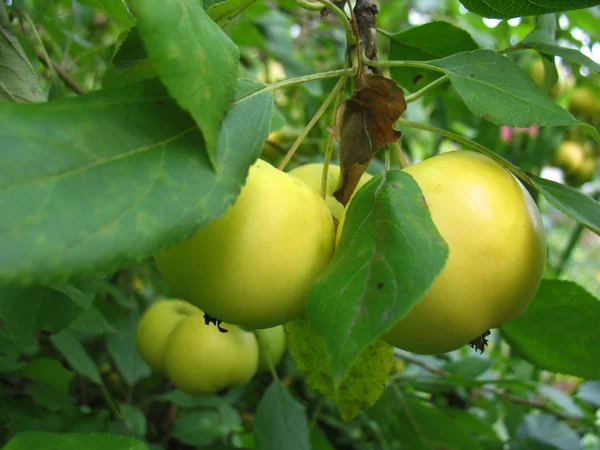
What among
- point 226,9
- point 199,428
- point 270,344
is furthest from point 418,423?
point 226,9

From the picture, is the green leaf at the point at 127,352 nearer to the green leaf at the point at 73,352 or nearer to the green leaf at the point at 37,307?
the green leaf at the point at 73,352

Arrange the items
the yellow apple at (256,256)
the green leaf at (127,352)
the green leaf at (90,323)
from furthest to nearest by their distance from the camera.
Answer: the green leaf at (127,352), the green leaf at (90,323), the yellow apple at (256,256)

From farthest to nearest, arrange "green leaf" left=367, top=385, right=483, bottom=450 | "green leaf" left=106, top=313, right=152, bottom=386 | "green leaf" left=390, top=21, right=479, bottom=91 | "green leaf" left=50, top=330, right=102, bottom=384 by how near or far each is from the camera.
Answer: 1. "green leaf" left=106, top=313, right=152, bottom=386
2. "green leaf" left=367, top=385, right=483, bottom=450
3. "green leaf" left=50, top=330, right=102, bottom=384
4. "green leaf" left=390, top=21, right=479, bottom=91

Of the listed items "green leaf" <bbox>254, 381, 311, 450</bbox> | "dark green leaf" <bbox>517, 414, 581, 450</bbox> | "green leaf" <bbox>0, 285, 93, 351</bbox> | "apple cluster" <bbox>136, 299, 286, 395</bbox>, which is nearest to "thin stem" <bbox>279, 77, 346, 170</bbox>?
"green leaf" <bbox>0, 285, 93, 351</bbox>

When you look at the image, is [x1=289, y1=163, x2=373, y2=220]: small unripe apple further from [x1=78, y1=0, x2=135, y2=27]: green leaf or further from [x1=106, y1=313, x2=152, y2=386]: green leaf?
[x1=106, y1=313, x2=152, y2=386]: green leaf

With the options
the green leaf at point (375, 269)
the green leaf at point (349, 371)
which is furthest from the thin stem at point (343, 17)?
the green leaf at point (349, 371)

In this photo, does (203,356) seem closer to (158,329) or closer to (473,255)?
(158,329)
